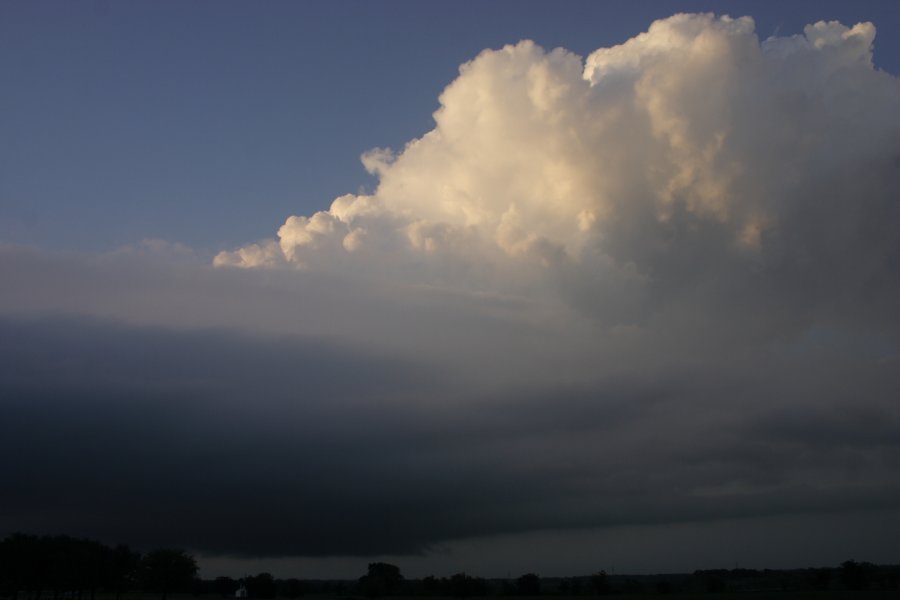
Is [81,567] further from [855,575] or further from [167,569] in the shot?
[855,575]

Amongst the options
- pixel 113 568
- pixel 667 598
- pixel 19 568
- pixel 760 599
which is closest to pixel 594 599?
pixel 667 598

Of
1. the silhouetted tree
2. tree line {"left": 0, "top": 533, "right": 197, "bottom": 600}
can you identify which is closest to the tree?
tree line {"left": 0, "top": 533, "right": 197, "bottom": 600}

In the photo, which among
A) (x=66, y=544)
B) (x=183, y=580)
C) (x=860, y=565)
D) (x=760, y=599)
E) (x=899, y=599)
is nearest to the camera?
(x=899, y=599)

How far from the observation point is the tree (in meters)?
173

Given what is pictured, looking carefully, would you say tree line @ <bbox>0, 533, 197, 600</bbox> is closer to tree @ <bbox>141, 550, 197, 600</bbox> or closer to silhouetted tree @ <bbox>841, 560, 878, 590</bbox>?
tree @ <bbox>141, 550, 197, 600</bbox>

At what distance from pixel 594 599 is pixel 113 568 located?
93.6 metres

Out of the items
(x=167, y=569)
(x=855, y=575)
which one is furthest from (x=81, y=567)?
(x=855, y=575)

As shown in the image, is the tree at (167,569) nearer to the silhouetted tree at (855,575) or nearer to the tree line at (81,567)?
the tree line at (81,567)

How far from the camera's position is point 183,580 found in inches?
6850

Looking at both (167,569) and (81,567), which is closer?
(81,567)

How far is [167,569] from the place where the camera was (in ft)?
568

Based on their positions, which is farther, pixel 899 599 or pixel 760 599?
pixel 760 599

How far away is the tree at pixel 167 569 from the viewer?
568ft

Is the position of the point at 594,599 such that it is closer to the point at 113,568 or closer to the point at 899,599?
the point at 899,599
